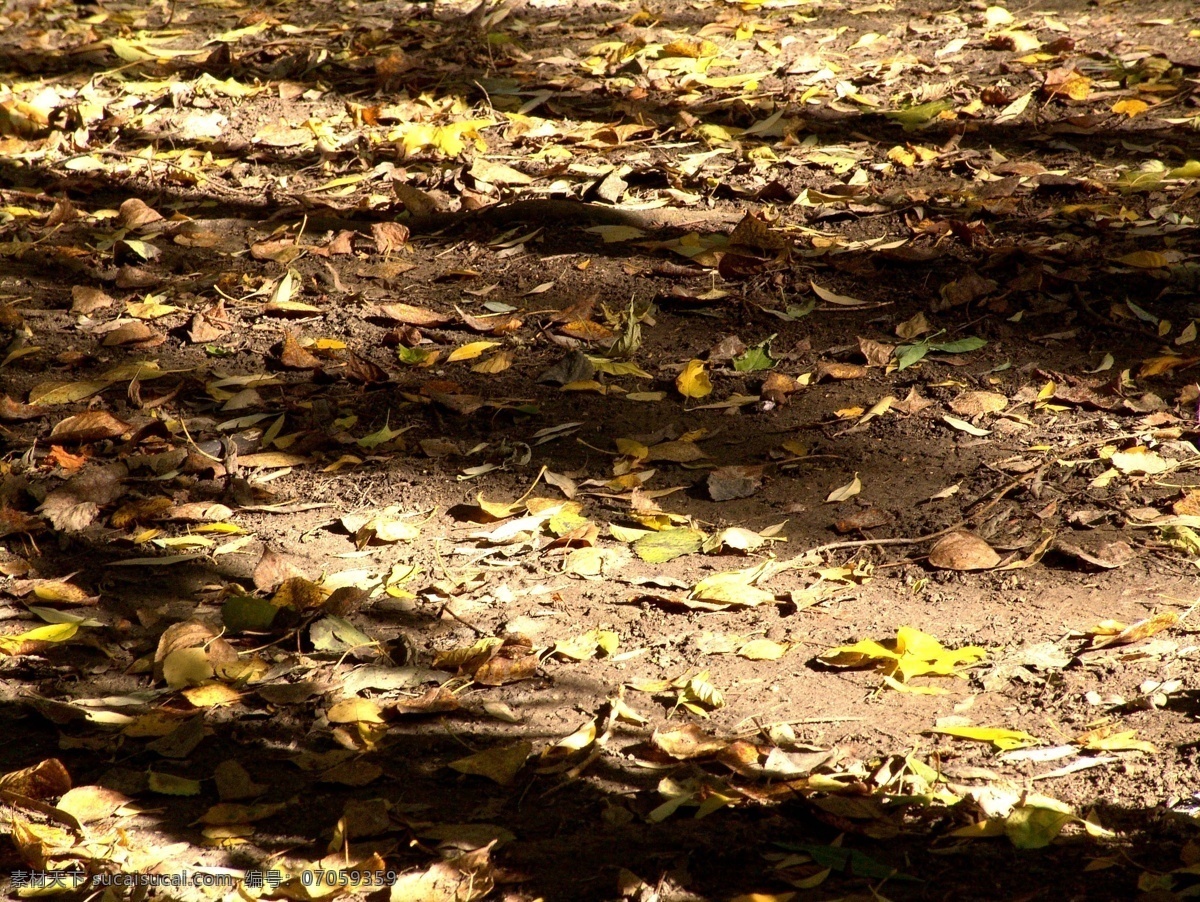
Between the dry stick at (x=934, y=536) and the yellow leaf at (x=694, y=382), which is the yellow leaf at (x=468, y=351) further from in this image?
the dry stick at (x=934, y=536)

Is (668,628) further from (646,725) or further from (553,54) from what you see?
(553,54)

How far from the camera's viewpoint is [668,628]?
96.2 inches

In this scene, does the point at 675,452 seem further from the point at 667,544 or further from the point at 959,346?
the point at 959,346

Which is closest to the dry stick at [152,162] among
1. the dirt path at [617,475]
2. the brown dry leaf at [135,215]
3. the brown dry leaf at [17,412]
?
the dirt path at [617,475]

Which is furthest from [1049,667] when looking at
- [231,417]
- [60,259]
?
[60,259]

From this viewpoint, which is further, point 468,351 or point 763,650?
point 468,351

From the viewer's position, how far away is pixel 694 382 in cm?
326

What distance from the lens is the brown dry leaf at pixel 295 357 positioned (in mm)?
3455

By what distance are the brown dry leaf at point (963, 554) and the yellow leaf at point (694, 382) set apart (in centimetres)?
86

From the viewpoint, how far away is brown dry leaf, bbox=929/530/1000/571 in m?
2.53

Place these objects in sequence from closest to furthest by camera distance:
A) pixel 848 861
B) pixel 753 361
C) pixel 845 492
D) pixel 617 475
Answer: pixel 848 861 < pixel 845 492 < pixel 617 475 < pixel 753 361

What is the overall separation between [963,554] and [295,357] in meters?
1.90

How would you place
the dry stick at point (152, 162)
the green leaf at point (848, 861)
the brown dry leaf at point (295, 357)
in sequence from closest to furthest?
the green leaf at point (848, 861) → the brown dry leaf at point (295, 357) → the dry stick at point (152, 162)

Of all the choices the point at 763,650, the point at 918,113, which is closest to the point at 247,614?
the point at 763,650
